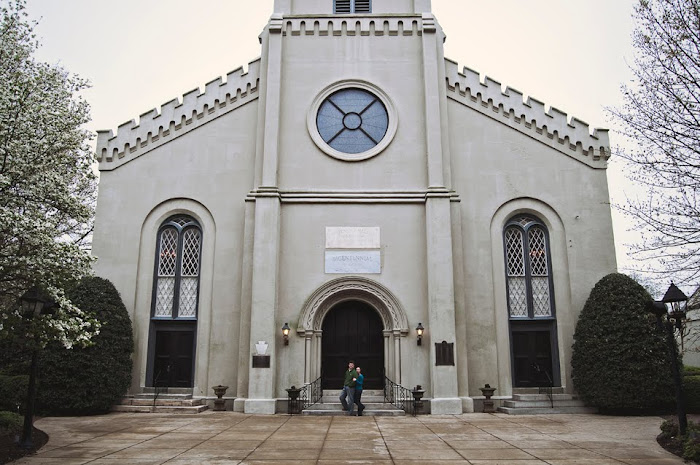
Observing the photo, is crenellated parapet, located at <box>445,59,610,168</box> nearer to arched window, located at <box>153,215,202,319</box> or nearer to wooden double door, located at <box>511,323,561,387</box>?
wooden double door, located at <box>511,323,561,387</box>

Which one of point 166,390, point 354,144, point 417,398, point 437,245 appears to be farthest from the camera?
point 354,144

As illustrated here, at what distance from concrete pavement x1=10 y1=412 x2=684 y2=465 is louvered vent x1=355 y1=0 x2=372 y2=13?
1466 centimetres

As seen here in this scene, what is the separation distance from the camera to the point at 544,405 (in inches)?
677

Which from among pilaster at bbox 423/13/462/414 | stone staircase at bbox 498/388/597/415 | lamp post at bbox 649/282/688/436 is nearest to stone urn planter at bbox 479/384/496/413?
stone staircase at bbox 498/388/597/415

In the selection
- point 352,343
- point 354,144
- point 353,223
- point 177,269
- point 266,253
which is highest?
point 354,144

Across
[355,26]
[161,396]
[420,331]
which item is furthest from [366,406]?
[355,26]

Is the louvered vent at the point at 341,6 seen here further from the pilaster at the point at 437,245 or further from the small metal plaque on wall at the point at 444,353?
the small metal plaque on wall at the point at 444,353

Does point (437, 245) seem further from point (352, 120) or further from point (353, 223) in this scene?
point (352, 120)

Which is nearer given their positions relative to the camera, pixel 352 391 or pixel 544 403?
pixel 352 391

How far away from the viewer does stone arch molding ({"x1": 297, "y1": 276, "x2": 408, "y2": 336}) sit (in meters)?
18.0

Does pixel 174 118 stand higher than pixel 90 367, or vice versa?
pixel 174 118

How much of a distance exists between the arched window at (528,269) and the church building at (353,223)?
0.07 meters

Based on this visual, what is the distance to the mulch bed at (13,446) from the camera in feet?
32.6

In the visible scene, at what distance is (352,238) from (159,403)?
25.5ft
